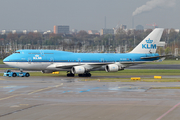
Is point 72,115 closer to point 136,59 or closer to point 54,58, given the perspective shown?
point 54,58

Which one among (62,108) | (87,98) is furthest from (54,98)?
(62,108)

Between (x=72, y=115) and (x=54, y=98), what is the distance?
8.28 metres

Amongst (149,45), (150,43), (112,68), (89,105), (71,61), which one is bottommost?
(89,105)

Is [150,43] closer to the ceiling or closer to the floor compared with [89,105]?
closer to the ceiling

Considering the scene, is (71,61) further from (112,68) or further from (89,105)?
(89,105)

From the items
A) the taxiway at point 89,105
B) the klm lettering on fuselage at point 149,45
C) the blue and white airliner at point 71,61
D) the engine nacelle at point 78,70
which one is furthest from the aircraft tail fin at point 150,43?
the taxiway at point 89,105

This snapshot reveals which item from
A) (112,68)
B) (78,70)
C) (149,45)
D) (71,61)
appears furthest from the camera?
(149,45)

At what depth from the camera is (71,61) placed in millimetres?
58156

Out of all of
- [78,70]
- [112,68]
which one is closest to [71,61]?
[78,70]

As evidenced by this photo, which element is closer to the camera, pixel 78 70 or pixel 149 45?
pixel 78 70

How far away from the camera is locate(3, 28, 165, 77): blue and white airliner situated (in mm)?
55912

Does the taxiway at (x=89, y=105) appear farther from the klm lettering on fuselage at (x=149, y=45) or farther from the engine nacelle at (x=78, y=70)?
the klm lettering on fuselage at (x=149, y=45)

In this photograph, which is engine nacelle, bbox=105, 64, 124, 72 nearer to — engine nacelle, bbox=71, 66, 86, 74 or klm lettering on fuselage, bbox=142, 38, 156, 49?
engine nacelle, bbox=71, 66, 86, 74

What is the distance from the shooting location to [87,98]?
29.7 m
